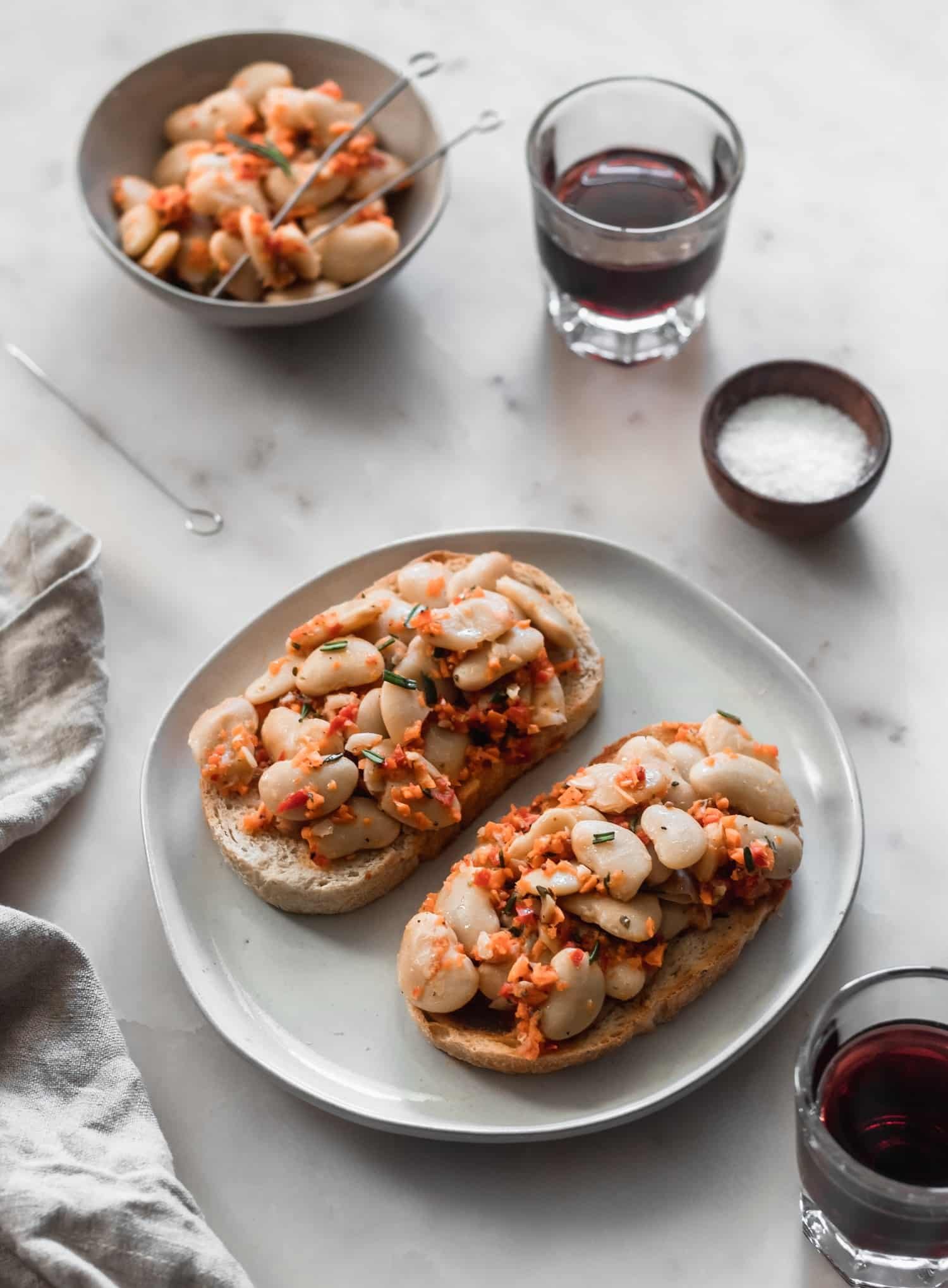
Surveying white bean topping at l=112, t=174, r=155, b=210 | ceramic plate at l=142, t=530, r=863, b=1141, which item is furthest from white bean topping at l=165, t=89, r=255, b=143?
ceramic plate at l=142, t=530, r=863, b=1141

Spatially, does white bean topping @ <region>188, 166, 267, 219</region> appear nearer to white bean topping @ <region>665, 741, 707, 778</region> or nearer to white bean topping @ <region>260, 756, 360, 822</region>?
white bean topping @ <region>260, 756, 360, 822</region>

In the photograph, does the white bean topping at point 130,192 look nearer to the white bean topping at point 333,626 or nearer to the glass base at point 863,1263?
the white bean topping at point 333,626

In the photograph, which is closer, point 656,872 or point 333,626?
point 656,872

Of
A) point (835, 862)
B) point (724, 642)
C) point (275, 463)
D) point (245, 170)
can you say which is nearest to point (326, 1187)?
point (835, 862)

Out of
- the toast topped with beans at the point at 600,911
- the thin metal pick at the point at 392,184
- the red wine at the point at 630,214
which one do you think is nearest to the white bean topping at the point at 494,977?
the toast topped with beans at the point at 600,911

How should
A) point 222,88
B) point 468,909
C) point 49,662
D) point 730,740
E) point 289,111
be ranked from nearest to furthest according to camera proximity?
point 468,909
point 730,740
point 49,662
point 289,111
point 222,88

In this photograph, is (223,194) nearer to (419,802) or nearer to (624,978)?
(419,802)

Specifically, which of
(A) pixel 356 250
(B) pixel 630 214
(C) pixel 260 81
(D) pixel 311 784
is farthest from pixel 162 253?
(D) pixel 311 784

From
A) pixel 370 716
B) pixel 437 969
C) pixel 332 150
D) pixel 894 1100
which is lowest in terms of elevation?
pixel 894 1100
